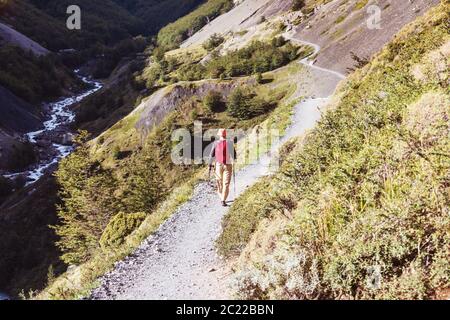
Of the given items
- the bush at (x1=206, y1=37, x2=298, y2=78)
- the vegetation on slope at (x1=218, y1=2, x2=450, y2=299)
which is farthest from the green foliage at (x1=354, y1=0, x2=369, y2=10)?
the vegetation on slope at (x1=218, y1=2, x2=450, y2=299)

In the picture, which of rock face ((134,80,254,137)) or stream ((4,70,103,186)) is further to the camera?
stream ((4,70,103,186))

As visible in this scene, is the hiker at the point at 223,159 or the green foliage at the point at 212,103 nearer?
the hiker at the point at 223,159

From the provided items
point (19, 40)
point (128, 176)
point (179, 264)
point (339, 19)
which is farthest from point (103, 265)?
point (19, 40)

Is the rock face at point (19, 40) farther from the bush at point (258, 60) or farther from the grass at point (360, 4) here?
the grass at point (360, 4)

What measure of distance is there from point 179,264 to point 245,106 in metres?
48.7

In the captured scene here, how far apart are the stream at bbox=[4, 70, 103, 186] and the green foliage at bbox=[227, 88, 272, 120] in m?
53.5

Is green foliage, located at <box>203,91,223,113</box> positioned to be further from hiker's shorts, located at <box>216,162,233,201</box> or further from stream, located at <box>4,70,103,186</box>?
hiker's shorts, located at <box>216,162,233,201</box>

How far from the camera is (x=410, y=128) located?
9109 mm

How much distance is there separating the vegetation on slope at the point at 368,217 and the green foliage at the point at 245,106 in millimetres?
47318

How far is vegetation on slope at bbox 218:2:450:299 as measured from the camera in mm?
6539

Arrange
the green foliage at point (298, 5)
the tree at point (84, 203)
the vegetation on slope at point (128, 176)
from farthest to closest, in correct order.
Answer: the green foliage at point (298, 5) → the tree at point (84, 203) → the vegetation on slope at point (128, 176)

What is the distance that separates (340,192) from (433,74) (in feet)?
16.6

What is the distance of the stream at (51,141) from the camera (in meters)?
94.8

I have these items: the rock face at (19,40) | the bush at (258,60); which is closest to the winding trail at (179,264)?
the bush at (258,60)
